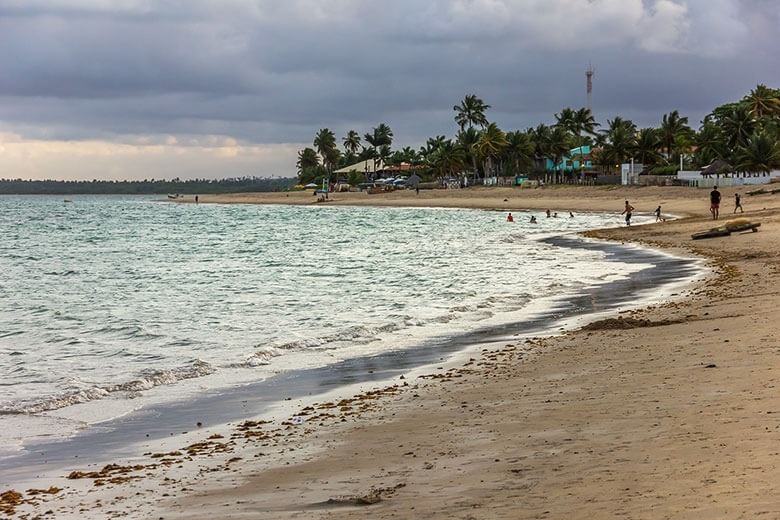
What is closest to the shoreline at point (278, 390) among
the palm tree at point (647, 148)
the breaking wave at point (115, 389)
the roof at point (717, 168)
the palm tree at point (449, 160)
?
the breaking wave at point (115, 389)

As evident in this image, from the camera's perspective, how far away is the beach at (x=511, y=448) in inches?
242

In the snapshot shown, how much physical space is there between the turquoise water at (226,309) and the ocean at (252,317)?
61 mm

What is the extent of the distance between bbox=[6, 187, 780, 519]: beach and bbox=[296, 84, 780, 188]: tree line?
3602 inches

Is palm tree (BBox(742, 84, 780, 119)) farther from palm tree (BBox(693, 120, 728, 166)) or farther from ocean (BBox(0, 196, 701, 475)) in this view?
ocean (BBox(0, 196, 701, 475))

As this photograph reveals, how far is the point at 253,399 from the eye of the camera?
38.7ft

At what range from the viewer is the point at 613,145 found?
127 m

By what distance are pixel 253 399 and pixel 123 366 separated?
4214mm

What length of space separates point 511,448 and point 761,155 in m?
95.5

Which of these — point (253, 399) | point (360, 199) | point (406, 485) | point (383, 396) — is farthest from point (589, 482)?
point (360, 199)

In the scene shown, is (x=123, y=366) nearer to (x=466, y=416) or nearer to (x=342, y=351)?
(x=342, y=351)

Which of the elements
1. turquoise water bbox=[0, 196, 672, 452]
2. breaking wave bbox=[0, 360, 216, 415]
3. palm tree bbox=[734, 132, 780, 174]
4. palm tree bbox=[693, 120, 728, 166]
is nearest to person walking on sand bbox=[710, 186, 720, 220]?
turquoise water bbox=[0, 196, 672, 452]

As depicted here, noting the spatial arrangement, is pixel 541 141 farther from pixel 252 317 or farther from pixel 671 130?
pixel 252 317

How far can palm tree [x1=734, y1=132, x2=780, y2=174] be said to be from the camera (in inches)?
3684

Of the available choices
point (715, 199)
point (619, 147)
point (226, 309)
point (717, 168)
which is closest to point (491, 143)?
point (619, 147)
